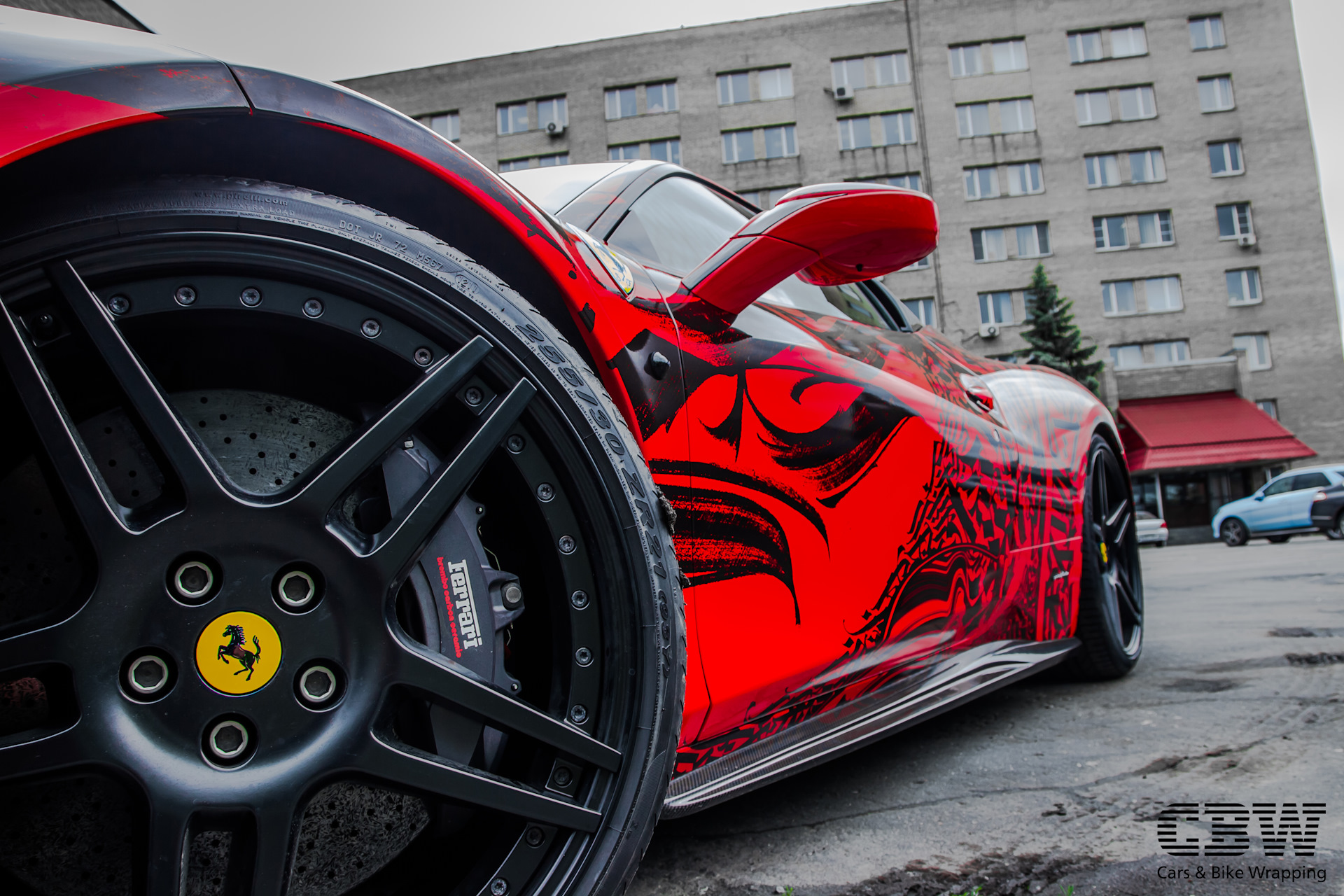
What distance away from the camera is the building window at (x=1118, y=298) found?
103 feet

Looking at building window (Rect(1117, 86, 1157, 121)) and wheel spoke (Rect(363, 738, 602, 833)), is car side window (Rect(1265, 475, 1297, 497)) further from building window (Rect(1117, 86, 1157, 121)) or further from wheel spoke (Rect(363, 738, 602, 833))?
wheel spoke (Rect(363, 738, 602, 833))

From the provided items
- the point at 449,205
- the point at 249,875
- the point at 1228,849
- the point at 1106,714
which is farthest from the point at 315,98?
the point at 1106,714

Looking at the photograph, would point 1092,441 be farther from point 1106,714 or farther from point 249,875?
point 249,875

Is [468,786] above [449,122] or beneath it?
beneath

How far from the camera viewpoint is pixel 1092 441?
10.6 ft

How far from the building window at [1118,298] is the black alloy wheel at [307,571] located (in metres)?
34.9

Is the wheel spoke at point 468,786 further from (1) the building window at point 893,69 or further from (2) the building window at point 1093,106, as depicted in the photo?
(2) the building window at point 1093,106

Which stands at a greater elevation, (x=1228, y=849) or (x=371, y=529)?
(x=371, y=529)

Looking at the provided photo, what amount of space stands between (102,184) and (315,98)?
24 cm

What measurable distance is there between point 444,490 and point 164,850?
42 cm

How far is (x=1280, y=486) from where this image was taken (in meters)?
17.7

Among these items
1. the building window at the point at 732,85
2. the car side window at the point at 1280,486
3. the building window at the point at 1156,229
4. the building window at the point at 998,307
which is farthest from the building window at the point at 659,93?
the car side window at the point at 1280,486

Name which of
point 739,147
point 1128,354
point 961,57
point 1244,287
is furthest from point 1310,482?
point 739,147

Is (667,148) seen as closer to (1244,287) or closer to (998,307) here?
(998,307)
